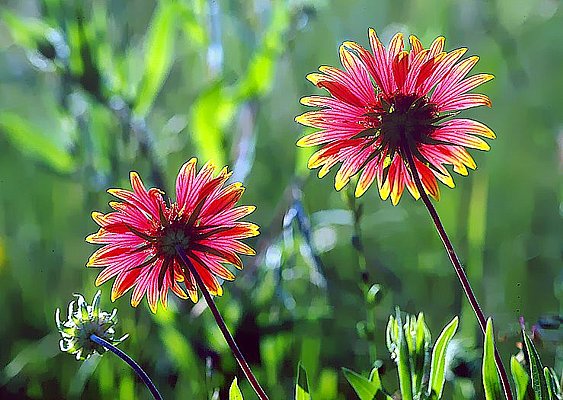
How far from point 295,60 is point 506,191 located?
0.25 meters

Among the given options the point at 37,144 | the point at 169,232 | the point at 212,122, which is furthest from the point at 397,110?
the point at 37,144

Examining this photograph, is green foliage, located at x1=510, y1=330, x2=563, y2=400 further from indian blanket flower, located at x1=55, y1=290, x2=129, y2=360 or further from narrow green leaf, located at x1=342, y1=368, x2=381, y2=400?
indian blanket flower, located at x1=55, y1=290, x2=129, y2=360

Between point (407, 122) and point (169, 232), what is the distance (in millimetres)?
119

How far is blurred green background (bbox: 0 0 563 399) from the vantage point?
0.56m

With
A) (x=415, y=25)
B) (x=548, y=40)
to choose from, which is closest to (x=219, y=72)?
(x=415, y=25)

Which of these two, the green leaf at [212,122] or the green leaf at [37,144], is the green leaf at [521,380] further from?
the green leaf at [37,144]

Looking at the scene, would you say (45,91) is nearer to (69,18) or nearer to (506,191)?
(69,18)

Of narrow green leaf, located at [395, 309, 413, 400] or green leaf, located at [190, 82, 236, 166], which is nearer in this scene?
narrow green leaf, located at [395, 309, 413, 400]

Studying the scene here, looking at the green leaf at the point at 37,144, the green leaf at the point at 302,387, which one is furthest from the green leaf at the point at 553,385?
the green leaf at the point at 37,144

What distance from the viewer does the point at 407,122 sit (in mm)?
334

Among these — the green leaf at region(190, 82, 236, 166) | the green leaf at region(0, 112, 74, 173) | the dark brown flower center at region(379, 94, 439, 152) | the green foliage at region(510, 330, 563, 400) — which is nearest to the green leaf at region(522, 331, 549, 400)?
the green foliage at region(510, 330, 563, 400)

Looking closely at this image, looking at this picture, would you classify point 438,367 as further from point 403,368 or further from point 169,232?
A: point 169,232

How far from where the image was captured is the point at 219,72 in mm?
638

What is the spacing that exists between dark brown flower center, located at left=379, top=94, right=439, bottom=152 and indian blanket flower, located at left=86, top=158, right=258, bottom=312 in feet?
0.24
